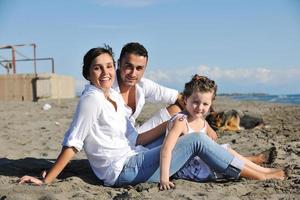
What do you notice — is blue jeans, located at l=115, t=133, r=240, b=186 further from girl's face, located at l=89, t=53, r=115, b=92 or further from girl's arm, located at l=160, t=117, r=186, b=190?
girl's face, located at l=89, t=53, r=115, b=92

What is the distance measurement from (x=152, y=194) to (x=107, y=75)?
1.00 metres

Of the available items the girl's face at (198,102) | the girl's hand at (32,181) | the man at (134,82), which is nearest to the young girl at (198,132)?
the girl's face at (198,102)

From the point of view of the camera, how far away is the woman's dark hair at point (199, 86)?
3738 mm

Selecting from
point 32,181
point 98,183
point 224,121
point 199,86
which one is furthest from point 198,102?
point 224,121

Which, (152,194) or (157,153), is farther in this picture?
(157,153)

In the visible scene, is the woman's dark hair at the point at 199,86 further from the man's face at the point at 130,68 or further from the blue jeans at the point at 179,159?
the man's face at the point at 130,68

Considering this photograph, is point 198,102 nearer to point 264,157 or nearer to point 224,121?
point 264,157

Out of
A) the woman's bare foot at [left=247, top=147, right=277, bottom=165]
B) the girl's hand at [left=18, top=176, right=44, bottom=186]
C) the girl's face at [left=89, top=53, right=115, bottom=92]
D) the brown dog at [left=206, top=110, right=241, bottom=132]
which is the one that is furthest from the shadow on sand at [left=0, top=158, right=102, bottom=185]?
the brown dog at [left=206, top=110, right=241, bottom=132]

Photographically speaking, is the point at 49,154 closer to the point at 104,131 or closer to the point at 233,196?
the point at 104,131

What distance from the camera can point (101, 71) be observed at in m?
3.68

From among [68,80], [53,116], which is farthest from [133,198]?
[68,80]

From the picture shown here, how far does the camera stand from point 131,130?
13.1 ft

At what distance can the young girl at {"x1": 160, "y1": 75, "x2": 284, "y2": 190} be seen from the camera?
3553 mm

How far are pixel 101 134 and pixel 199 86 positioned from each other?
0.88 m
